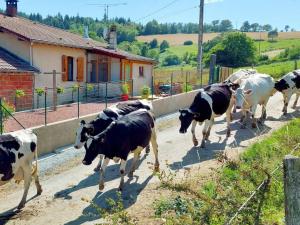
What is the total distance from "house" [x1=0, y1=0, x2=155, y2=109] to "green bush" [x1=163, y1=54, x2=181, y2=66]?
64.6 metres

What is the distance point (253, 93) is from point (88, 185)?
8.30 meters

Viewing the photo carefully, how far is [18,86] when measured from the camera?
70.3ft

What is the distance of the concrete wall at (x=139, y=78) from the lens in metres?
31.2

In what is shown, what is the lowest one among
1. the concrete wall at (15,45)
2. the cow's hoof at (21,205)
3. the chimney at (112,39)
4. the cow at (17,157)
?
the cow's hoof at (21,205)

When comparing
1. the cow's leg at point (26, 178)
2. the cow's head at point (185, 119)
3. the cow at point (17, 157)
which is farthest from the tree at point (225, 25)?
the cow's leg at point (26, 178)

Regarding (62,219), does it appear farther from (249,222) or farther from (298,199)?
(298,199)

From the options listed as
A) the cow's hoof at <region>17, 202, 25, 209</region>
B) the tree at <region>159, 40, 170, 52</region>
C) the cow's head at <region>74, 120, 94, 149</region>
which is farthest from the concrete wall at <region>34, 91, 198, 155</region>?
the tree at <region>159, 40, 170, 52</region>

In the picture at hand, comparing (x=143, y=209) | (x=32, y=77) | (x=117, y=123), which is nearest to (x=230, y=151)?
(x=117, y=123)

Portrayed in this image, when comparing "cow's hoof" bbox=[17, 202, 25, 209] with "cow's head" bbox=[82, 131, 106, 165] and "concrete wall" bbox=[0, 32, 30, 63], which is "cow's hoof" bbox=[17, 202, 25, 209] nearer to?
"cow's head" bbox=[82, 131, 106, 165]

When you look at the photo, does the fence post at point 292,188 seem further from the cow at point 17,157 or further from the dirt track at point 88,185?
the cow at point 17,157

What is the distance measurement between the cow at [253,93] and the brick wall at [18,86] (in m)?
9.47

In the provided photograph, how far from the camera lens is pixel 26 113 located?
17.0 m

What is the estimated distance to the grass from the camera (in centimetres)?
653

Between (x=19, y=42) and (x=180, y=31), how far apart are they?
159m
